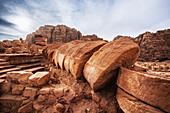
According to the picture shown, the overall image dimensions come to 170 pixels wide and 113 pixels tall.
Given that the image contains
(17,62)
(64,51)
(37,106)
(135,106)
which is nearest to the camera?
(135,106)

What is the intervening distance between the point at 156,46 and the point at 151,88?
1006 inches

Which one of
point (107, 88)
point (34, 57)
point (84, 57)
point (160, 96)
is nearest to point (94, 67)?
point (84, 57)

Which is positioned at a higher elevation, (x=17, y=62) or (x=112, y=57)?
(x=112, y=57)

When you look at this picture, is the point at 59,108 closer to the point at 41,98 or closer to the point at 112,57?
A: the point at 41,98

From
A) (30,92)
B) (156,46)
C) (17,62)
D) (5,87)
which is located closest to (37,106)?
(30,92)

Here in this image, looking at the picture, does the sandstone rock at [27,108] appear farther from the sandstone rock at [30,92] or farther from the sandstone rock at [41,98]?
the sandstone rock at [41,98]

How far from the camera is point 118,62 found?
153 centimetres

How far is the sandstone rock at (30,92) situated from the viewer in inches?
89.5

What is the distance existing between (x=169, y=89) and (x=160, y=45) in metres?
26.0

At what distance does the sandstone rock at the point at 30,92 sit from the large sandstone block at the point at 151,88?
2.91 metres

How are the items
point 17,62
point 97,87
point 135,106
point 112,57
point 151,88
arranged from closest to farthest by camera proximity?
point 151,88 < point 135,106 < point 112,57 < point 97,87 < point 17,62

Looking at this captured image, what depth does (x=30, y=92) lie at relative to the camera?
2.30 meters

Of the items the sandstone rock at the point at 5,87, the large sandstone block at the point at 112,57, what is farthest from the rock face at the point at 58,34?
the large sandstone block at the point at 112,57

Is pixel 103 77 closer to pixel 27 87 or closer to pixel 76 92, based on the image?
pixel 76 92
